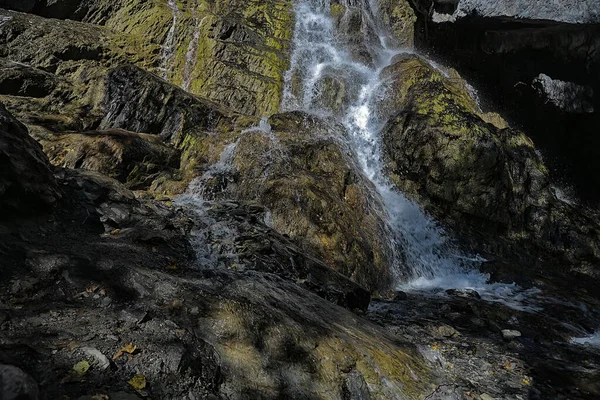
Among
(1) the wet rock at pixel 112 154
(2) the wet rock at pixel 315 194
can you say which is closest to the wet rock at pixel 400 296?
(2) the wet rock at pixel 315 194

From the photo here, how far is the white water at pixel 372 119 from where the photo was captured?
428 inches

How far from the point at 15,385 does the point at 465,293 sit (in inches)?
385

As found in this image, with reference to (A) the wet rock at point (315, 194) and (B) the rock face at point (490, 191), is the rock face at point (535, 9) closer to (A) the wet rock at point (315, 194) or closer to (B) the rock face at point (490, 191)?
(B) the rock face at point (490, 191)

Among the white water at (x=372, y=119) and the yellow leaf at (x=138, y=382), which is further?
the white water at (x=372, y=119)

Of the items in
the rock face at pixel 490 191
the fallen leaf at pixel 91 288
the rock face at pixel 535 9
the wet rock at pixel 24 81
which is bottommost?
the fallen leaf at pixel 91 288

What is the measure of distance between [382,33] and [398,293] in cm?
1931

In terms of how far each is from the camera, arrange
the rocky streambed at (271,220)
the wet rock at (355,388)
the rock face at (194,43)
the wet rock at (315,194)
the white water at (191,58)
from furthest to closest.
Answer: the white water at (191,58) < the rock face at (194,43) < the wet rock at (315,194) < the wet rock at (355,388) < the rocky streambed at (271,220)

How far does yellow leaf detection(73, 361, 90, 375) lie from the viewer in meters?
2.54

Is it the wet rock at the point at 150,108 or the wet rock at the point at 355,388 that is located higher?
the wet rock at the point at 150,108

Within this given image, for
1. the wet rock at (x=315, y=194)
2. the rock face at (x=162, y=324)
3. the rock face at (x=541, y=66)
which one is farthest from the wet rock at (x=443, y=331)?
the rock face at (x=541, y=66)

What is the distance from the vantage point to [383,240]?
35.7 ft

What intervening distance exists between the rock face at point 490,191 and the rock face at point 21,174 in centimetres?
1177

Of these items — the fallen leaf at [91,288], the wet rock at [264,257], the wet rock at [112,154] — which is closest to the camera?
the fallen leaf at [91,288]

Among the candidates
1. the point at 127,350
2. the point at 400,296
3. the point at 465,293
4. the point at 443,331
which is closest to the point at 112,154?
the point at 400,296
